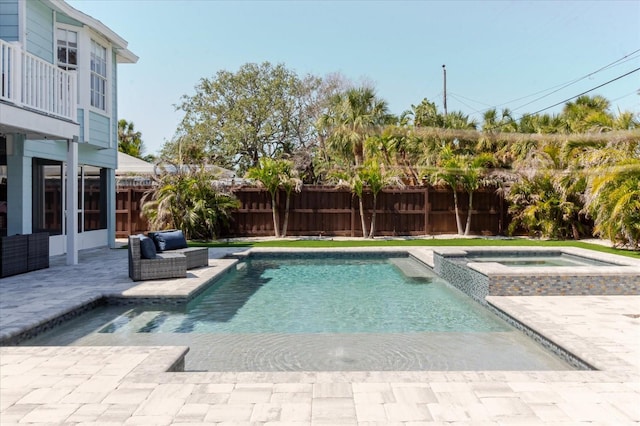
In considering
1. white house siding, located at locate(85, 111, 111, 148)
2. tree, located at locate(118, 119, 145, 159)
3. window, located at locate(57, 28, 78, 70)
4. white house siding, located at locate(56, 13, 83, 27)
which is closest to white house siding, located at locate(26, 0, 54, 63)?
white house siding, located at locate(56, 13, 83, 27)

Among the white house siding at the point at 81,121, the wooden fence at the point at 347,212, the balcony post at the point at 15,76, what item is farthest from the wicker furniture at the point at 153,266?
the wooden fence at the point at 347,212

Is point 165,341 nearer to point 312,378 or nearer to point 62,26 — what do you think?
point 312,378

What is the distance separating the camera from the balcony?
27.5 feet

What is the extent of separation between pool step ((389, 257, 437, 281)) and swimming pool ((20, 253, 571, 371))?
56cm

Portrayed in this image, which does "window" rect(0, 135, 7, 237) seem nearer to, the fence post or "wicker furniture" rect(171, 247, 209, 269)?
"wicker furniture" rect(171, 247, 209, 269)

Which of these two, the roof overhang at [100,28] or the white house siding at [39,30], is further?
the roof overhang at [100,28]

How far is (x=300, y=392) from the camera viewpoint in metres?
3.58

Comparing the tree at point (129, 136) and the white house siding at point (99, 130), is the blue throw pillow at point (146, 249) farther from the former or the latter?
the tree at point (129, 136)

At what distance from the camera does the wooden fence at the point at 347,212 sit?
686 inches

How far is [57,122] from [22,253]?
8.58ft

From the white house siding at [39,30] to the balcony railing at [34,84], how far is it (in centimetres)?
127

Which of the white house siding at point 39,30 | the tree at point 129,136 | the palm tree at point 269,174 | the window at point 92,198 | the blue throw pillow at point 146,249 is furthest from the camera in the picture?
the tree at point 129,136

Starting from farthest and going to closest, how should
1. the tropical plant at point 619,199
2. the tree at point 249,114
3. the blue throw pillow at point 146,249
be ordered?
the tree at point 249,114
the tropical plant at point 619,199
the blue throw pillow at point 146,249

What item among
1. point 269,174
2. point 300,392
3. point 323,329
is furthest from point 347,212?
point 300,392
